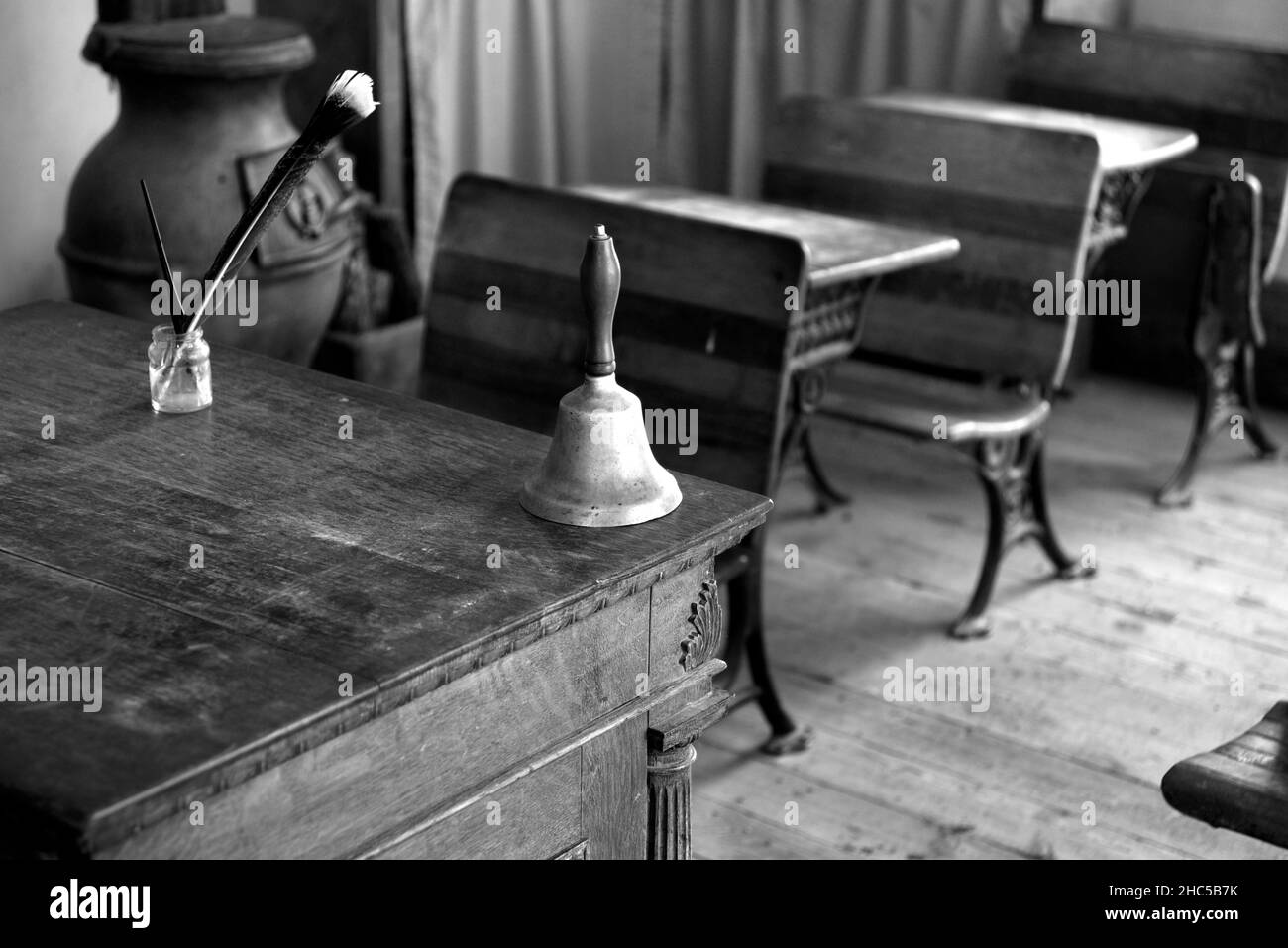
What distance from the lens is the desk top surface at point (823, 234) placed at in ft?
9.36

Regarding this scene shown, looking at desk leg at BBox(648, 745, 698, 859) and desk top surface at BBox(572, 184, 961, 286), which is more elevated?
desk top surface at BBox(572, 184, 961, 286)

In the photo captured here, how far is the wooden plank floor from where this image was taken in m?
2.79

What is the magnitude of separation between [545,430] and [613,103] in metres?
2.78

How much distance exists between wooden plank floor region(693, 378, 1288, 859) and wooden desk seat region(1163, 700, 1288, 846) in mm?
862

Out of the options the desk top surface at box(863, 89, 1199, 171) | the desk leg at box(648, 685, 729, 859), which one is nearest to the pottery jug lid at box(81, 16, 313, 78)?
the desk top surface at box(863, 89, 1199, 171)

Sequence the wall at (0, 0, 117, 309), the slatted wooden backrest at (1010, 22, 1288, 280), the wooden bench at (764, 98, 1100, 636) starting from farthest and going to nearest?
the slatted wooden backrest at (1010, 22, 1288, 280) → the wall at (0, 0, 117, 309) → the wooden bench at (764, 98, 1100, 636)

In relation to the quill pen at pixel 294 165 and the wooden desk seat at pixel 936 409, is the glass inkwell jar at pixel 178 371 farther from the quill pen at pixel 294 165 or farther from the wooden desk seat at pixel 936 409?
the wooden desk seat at pixel 936 409

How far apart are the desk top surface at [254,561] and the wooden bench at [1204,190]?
272cm

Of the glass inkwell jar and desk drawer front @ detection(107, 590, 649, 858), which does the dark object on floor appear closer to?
the glass inkwell jar

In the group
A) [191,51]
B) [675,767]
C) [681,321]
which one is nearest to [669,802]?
[675,767]

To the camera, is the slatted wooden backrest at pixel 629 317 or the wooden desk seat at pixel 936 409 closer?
the slatted wooden backrest at pixel 629 317

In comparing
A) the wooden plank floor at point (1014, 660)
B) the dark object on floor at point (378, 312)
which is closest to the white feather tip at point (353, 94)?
the wooden plank floor at point (1014, 660)

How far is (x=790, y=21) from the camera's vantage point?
5281 millimetres
